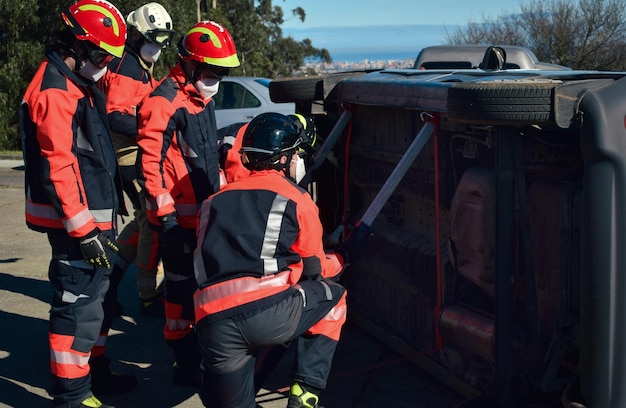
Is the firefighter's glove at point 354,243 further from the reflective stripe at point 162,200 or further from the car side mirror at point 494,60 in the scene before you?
the car side mirror at point 494,60

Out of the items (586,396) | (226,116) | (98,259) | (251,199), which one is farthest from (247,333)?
(226,116)

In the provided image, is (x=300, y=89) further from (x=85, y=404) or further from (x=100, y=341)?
(x=85, y=404)

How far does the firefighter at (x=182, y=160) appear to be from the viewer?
441 centimetres

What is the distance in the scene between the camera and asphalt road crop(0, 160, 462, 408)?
14.2 feet

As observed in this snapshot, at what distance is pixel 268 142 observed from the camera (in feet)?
11.6

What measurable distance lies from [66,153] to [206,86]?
3.24 feet

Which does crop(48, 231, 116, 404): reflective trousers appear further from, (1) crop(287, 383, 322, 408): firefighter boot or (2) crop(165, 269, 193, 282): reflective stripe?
(1) crop(287, 383, 322, 408): firefighter boot

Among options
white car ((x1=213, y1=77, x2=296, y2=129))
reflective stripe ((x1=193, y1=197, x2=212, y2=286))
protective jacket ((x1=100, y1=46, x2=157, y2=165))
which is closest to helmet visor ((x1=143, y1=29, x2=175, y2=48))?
protective jacket ((x1=100, y1=46, x2=157, y2=165))

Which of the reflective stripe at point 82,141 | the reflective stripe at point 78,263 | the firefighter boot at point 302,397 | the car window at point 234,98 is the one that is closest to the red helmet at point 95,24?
the reflective stripe at point 82,141

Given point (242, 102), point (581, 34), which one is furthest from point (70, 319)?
point (581, 34)

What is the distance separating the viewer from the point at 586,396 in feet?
10.7

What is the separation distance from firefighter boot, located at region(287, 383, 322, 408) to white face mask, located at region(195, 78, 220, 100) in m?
1.76

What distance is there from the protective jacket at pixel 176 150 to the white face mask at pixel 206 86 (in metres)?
0.03

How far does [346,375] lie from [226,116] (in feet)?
26.3
